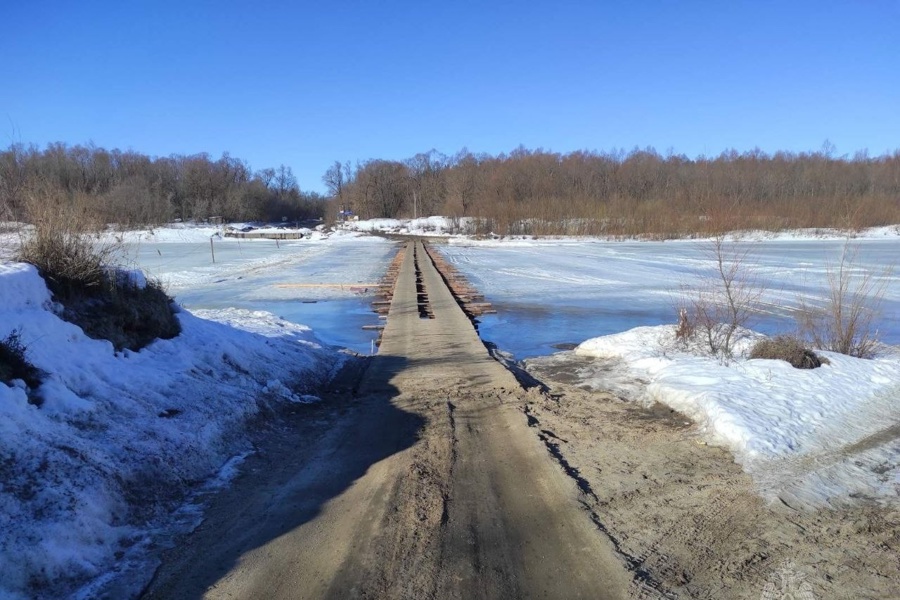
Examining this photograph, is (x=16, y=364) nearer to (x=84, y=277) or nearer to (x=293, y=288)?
(x=84, y=277)

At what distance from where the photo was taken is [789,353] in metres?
8.66

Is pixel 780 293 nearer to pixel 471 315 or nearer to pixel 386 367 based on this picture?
pixel 471 315

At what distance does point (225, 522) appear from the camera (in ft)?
14.4

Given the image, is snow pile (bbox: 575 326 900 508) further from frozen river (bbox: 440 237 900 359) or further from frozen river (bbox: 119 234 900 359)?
frozen river (bbox: 119 234 900 359)

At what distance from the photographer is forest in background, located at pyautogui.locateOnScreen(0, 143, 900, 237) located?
7538 centimetres

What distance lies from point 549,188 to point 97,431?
96755 mm

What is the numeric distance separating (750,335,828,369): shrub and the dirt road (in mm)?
4266

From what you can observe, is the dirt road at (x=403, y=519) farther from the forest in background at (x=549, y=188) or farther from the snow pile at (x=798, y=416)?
the forest in background at (x=549, y=188)

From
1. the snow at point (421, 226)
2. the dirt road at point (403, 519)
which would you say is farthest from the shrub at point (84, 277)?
the snow at point (421, 226)

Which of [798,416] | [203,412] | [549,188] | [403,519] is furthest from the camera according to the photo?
[549,188]

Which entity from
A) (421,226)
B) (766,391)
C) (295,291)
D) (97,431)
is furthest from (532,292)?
(421,226)

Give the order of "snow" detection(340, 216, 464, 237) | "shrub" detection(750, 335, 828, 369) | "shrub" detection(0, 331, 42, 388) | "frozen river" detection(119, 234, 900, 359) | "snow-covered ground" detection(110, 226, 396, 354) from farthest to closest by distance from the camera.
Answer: "snow" detection(340, 216, 464, 237), "frozen river" detection(119, 234, 900, 359), "snow-covered ground" detection(110, 226, 396, 354), "shrub" detection(750, 335, 828, 369), "shrub" detection(0, 331, 42, 388)

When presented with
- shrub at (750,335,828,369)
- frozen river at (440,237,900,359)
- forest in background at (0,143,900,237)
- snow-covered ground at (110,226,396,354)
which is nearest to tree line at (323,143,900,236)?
forest in background at (0,143,900,237)

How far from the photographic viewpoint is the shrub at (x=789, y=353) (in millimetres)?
8477
